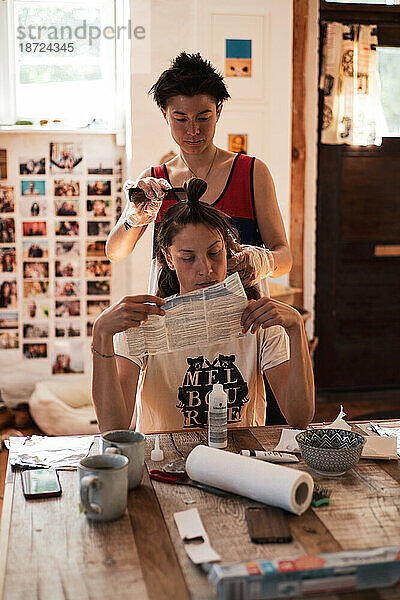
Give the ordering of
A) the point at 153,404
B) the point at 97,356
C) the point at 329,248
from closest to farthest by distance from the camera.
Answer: the point at 97,356
the point at 153,404
the point at 329,248

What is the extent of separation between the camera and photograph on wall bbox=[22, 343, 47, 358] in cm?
394

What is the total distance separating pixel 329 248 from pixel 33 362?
174 centimetres

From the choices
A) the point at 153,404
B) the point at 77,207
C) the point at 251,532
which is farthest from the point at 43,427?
the point at 251,532

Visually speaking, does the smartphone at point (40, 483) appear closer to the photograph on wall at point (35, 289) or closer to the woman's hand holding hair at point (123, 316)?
the woman's hand holding hair at point (123, 316)

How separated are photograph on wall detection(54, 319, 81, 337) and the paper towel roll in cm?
263

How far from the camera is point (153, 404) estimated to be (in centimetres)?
185

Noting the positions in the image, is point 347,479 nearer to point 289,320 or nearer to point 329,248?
point 289,320

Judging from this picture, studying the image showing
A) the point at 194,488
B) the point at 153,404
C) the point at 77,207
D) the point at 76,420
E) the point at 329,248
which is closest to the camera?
Result: the point at 194,488

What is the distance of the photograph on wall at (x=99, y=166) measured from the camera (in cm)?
390

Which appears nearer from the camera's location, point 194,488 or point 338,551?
point 338,551

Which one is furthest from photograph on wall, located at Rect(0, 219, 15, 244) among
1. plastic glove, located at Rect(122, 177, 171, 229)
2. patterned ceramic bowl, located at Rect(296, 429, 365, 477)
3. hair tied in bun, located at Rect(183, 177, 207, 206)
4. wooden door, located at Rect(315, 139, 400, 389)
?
patterned ceramic bowl, located at Rect(296, 429, 365, 477)

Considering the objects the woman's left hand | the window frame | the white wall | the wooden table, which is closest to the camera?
the wooden table

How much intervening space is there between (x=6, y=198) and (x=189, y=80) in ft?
6.71

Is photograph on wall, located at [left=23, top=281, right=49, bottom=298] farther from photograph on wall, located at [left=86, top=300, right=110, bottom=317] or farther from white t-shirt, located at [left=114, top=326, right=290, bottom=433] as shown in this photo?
white t-shirt, located at [left=114, top=326, right=290, bottom=433]
